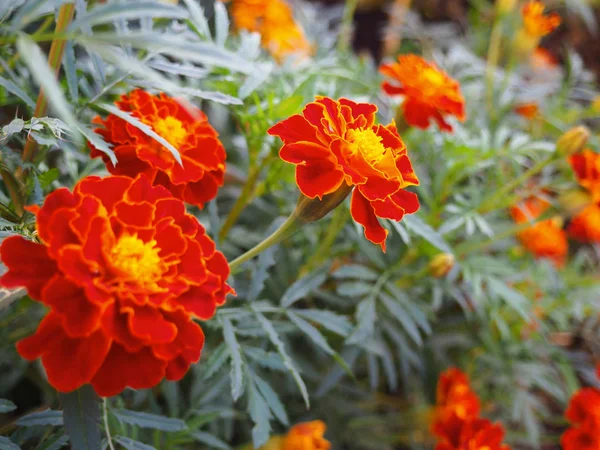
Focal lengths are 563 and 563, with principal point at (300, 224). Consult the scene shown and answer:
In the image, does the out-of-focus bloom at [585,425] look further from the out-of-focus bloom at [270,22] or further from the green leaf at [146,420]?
the out-of-focus bloom at [270,22]

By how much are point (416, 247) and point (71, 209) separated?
21.9 inches

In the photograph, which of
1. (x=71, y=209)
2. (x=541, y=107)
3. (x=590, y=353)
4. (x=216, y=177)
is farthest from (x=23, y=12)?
(x=590, y=353)

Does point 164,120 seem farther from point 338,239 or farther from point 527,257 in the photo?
point 527,257

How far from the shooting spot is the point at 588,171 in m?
0.77

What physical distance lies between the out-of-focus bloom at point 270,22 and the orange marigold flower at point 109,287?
80cm

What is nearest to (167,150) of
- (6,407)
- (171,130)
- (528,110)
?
(171,130)

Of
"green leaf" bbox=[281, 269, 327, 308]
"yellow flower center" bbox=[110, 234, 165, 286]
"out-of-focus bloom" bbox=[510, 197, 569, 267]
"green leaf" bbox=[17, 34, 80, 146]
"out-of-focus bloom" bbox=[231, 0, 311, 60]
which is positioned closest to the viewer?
"green leaf" bbox=[17, 34, 80, 146]

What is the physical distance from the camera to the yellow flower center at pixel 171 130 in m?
0.52

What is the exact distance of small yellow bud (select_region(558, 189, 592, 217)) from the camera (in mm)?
794

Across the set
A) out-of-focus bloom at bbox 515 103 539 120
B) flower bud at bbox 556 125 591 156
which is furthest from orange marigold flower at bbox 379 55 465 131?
out-of-focus bloom at bbox 515 103 539 120

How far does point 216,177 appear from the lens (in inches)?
21.3

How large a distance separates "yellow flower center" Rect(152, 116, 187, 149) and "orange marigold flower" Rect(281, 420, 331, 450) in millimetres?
383

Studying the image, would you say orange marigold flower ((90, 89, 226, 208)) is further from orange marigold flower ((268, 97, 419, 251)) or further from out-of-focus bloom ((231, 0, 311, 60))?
out-of-focus bloom ((231, 0, 311, 60))

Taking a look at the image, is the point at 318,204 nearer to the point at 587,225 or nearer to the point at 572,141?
the point at 572,141
